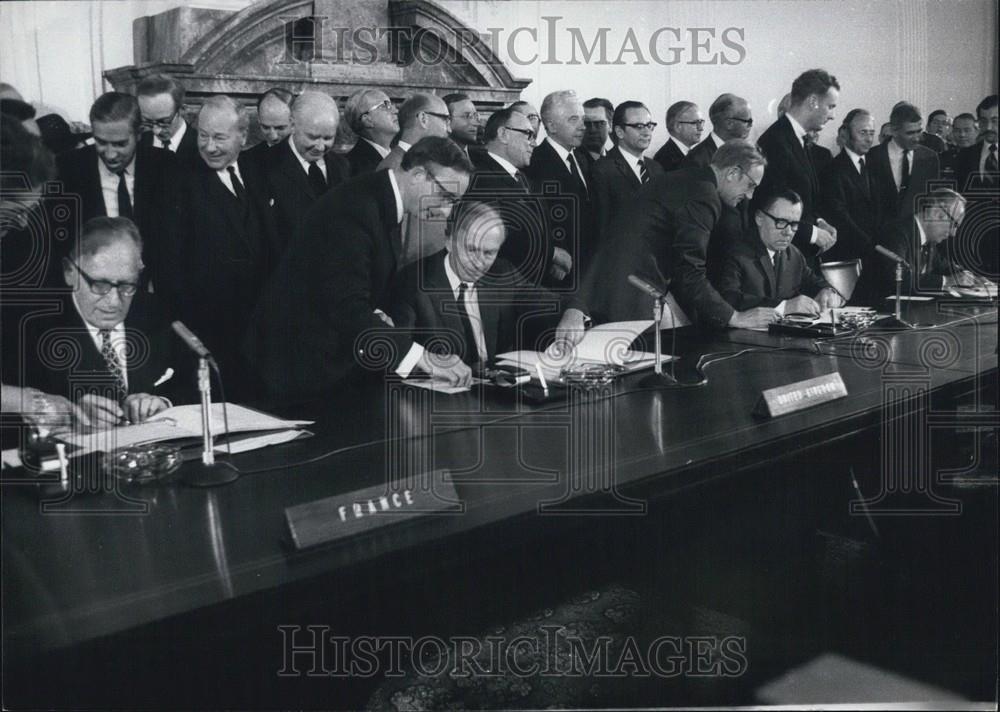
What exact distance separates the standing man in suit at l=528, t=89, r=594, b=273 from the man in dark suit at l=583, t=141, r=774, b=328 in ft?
0.39

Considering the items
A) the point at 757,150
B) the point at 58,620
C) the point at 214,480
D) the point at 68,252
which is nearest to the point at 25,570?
the point at 58,620

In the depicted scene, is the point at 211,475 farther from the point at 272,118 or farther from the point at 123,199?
the point at 272,118

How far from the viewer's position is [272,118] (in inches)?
118

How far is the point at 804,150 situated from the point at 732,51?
687mm

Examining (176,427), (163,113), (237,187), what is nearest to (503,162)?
(237,187)

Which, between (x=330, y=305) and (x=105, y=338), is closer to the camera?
(x=105, y=338)

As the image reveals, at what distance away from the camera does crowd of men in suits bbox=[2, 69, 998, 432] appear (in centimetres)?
264

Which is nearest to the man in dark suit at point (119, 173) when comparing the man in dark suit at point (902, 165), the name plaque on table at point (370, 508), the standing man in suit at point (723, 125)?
the name plaque on table at point (370, 508)

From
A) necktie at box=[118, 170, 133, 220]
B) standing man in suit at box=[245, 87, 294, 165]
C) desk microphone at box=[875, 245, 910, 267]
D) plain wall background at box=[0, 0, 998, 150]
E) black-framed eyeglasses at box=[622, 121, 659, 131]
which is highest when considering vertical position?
plain wall background at box=[0, 0, 998, 150]

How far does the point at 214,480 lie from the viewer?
81.3 inches

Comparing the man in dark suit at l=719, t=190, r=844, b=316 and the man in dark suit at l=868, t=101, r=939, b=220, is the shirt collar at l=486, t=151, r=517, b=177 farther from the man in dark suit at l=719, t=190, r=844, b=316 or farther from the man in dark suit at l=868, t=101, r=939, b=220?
the man in dark suit at l=868, t=101, r=939, b=220

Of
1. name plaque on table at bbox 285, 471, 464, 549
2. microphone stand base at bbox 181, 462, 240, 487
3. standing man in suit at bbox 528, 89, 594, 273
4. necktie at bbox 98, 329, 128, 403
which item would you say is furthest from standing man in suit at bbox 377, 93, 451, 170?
name plaque on table at bbox 285, 471, 464, 549

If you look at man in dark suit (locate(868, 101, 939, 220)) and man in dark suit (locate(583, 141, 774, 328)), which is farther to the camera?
man in dark suit (locate(868, 101, 939, 220))

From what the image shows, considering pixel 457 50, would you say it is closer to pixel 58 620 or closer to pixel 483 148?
pixel 483 148
